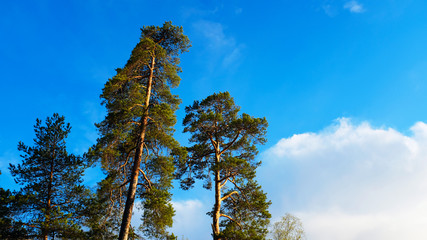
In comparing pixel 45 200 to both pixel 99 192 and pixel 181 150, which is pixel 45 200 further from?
pixel 181 150

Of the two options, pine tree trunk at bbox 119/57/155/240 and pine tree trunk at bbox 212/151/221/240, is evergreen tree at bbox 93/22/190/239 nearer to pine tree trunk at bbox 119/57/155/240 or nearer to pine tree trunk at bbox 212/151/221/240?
pine tree trunk at bbox 119/57/155/240

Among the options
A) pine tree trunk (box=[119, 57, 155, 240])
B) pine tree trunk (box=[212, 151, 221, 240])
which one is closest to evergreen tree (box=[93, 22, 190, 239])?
pine tree trunk (box=[119, 57, 155, 240])

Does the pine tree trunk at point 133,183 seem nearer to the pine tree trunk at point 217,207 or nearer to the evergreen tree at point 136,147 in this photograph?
the evergreen tree at point 136,147

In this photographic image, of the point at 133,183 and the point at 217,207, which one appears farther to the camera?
the point at 217,207

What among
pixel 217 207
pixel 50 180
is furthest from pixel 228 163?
pixel 50 180

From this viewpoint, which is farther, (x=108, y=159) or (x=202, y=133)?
(x=202, y=133)

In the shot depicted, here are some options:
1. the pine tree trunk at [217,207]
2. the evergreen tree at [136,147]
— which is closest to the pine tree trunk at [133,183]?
the evergreen tree at [136,147]

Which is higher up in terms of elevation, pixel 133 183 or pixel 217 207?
pixel 133 183

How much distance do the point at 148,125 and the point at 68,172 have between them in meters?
5.83

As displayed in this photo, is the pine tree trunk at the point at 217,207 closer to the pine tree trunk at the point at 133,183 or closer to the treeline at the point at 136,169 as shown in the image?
the treeline at the point at 136,169

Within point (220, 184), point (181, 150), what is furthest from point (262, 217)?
point (181, 150)

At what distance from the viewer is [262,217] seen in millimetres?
17781

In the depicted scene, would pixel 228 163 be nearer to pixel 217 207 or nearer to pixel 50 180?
pixel 217 207

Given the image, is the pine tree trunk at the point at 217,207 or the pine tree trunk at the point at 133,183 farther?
the pine tree trunk at the point at 217,207
